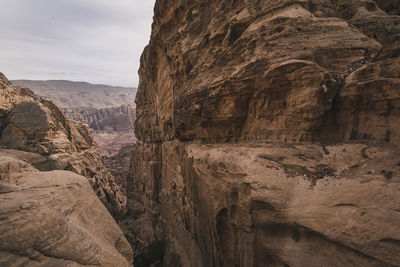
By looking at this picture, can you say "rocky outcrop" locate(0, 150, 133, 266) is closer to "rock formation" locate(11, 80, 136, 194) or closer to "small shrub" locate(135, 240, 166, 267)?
"small shrub" locate(135, 240, 166, 267)

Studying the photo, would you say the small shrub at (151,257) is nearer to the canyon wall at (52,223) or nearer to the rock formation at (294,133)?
the rock formation at (294,133)

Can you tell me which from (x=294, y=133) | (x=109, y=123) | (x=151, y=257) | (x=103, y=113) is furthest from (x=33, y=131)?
(x=103, y=113)

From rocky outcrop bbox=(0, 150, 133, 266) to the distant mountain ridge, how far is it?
103 meters

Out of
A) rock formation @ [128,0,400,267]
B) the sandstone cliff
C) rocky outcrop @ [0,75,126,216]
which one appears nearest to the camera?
rock formation @ [128,0,400,267]

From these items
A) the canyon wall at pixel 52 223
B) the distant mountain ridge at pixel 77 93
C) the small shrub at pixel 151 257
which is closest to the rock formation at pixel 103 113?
the distant mountain ridge at pixel 77 93

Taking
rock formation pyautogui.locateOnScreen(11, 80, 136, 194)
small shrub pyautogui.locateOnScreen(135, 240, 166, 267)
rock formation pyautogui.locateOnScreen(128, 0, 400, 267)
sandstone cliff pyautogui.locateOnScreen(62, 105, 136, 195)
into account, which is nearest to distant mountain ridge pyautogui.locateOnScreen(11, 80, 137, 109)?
rock formation pyautogui.locateOnScreen(11, 80, 136, 194)

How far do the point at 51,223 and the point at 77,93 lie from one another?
130567 millimetres

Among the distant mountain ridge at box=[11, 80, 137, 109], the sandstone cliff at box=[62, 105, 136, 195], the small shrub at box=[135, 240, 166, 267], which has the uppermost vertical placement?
the distant mountain ridge at box=[11, 80, 137, 109]

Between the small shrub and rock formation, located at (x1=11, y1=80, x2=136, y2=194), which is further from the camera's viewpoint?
rock formation, located at (x1=11, y1=80, x2=136, y2=194)

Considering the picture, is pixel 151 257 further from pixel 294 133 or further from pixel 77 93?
pixel 77 93

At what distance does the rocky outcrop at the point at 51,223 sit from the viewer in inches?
112

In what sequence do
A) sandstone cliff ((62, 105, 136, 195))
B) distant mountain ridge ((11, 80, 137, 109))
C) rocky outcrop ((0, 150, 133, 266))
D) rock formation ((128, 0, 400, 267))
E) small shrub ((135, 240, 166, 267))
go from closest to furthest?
rocky outcrop ((0, 150, 133, 266)), rock formation ((128, 0, 400, 267)), small shrub ((135, 240, 166, 267)), sandstone cliff ((62, 105, 136, 195)), distant mountain ridge ((11, 80, 137, 109))

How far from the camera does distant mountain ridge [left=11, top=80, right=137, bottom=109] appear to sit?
94125 millimetres

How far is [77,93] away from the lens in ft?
353
